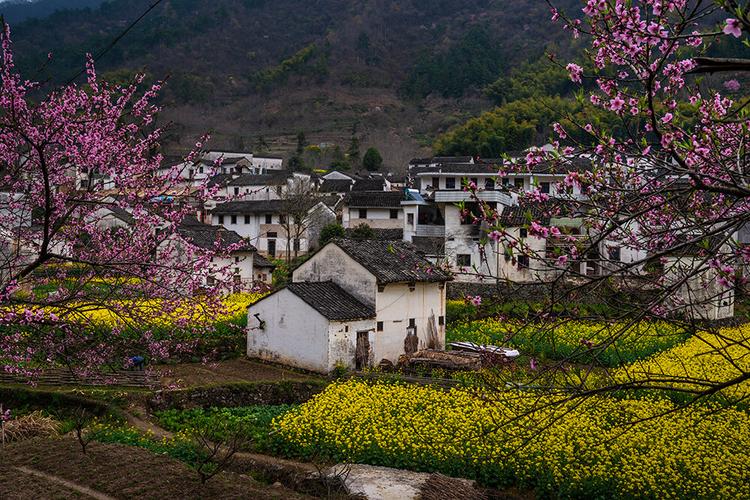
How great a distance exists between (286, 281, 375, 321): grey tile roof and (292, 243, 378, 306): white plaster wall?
1.09 ft

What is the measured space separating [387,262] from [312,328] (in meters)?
4.69

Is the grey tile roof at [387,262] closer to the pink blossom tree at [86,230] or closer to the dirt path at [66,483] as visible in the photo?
the dirt path at [66,483]

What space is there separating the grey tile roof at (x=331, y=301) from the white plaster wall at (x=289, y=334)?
0.24 metres

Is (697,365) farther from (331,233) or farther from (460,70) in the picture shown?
(460,70)

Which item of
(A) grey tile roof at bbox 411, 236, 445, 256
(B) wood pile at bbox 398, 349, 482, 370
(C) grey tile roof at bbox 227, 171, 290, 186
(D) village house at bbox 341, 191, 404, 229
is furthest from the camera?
(C) grey tile roof at bbox 227, 171, 290, 186

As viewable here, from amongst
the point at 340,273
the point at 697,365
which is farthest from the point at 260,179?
the point at 697,365

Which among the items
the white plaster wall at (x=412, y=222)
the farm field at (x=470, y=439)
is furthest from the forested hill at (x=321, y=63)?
the farm field at (x=470, y=439)

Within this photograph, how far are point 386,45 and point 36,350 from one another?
175 m

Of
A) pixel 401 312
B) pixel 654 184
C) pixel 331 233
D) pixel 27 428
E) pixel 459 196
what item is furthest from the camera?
pixel 331 233

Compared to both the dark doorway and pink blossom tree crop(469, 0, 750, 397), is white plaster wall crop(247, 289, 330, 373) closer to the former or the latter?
the dark doorway

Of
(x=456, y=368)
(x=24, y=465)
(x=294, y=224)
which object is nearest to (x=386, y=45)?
(x=294, y=224)

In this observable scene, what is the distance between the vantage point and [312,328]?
25.8 meters

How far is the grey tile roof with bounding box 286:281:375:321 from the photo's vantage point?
84.2 feet

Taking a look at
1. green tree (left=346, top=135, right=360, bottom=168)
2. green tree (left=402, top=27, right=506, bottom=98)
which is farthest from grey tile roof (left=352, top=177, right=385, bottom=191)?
green tree (left=402, top=27, right=506, bottom=98)
